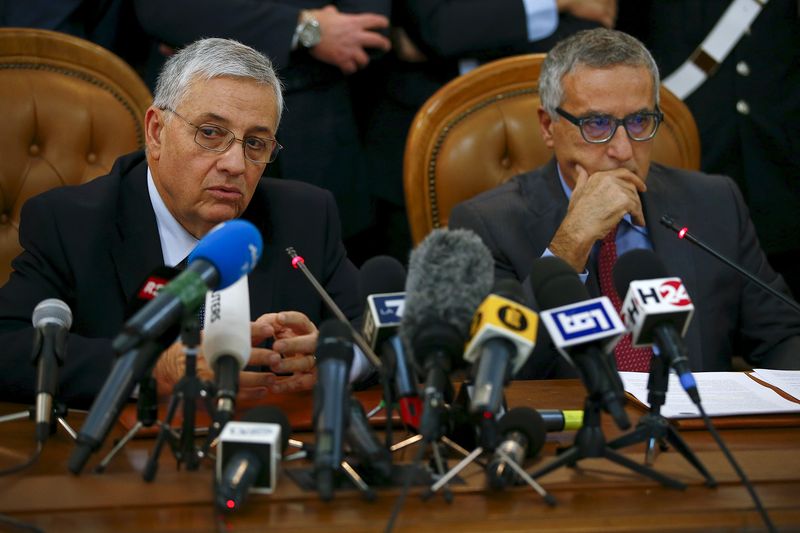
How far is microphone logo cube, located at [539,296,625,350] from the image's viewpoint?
1.54 meters

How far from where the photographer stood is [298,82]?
3348 millimetres

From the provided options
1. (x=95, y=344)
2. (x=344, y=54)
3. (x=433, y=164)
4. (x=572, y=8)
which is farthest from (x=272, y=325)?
(x=572, y=8)

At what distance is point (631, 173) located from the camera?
2885 millimetres

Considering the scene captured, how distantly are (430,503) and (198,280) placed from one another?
1.48 ft

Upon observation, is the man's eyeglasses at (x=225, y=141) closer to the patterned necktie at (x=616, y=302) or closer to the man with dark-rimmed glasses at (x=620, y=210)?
the man with dark-rimmed glasses at (x=620, y=210)

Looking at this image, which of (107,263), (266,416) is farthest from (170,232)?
(266,416)

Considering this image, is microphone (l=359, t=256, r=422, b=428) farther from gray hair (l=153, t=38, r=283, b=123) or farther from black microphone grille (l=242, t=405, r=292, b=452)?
gray hair (l=153, t=38, r=283, b=123)

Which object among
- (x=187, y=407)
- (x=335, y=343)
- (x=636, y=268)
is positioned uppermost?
(x=636, y=268)

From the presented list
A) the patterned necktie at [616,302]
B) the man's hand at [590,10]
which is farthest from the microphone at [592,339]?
the man's hand at [590,10]

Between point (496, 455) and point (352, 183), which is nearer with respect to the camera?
point (496, 455)

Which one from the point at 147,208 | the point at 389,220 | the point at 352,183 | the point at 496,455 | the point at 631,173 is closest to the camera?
the point at 496,455

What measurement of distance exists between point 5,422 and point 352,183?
64.2 inches

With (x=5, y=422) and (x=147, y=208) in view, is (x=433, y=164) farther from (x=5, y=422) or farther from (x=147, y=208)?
(x=5, y=422)

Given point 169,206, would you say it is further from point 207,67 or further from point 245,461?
point 245,461
